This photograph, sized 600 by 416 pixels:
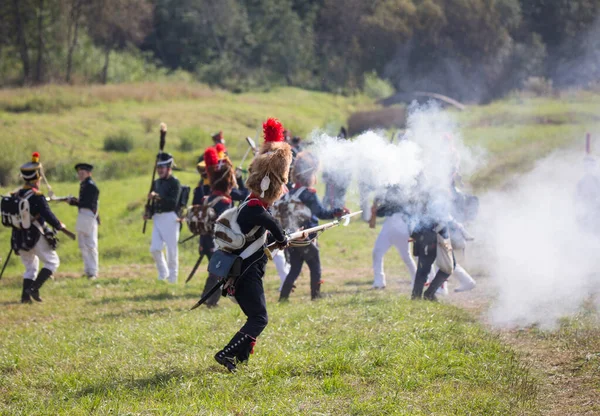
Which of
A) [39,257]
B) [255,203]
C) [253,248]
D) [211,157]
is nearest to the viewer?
[255,203]

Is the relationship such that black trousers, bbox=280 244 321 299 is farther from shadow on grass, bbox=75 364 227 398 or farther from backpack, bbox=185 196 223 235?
shadow on grass, bbox=75 364 227 398

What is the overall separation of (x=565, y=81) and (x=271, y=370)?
26.7 metres

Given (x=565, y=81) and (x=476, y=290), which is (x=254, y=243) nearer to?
(x=476, y=290)

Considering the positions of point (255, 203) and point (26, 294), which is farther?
point (26, 294)

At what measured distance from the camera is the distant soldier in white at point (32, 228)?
12328 mm

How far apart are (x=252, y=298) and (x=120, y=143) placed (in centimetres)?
2347

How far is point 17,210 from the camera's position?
12312 millimetres

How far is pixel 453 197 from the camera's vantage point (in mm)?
11961

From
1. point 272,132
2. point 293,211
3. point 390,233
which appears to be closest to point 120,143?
point 390,233

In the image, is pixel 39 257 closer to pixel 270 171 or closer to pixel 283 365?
pixel 270 171

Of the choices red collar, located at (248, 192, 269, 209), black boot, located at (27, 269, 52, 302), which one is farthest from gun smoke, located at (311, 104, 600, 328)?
black boot, located at (27, 269, 52, 302)

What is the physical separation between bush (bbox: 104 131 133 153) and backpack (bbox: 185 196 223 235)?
721 inches

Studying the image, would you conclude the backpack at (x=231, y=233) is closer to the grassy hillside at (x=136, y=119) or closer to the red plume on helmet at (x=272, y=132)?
the red plume on helmet at (x=272, y=132)

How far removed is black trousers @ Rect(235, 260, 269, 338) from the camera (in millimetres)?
7535
